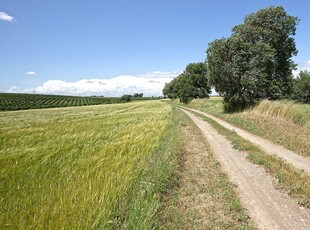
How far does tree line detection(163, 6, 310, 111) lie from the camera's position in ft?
91.1

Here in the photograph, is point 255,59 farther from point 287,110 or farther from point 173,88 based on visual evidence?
point 173,88

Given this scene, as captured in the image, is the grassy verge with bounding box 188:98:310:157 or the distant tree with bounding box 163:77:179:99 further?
the distant tree with bounding box 163:77:179:99

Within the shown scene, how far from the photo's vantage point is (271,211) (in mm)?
5617

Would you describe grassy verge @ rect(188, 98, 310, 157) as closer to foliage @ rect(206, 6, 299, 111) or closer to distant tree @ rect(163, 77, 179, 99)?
foliage @ rect(206, 6, 299, 111)

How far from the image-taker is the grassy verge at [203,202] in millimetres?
5121

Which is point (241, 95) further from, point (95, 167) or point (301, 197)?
point (95, 167)

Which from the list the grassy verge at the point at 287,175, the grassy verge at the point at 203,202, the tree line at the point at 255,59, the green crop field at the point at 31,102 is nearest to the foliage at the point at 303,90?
the tree line at the point at 255,59

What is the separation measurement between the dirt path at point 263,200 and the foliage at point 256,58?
68.5 ft

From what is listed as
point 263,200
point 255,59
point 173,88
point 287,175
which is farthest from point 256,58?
point 173,88

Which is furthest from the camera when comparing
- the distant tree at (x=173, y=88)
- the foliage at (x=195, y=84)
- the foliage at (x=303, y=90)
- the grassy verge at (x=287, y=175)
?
the distant tree at (x=173, y=88)

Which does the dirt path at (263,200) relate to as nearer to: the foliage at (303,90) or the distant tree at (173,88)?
the foliage at (303,90)

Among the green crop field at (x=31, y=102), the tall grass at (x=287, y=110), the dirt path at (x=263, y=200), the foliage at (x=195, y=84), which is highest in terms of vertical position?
the foliage at (x=195, y=84)

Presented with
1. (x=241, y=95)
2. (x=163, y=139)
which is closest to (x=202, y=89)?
(x=241, y=95)

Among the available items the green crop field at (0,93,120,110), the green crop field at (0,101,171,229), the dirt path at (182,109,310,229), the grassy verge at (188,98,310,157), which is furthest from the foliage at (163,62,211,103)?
the green crop field at (0,101,171,229)
